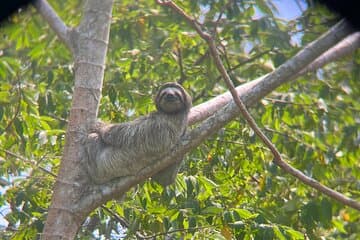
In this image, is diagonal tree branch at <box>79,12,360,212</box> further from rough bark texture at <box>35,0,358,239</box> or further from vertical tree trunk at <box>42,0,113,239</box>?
vertical tree trunk at <box>42,0,113,239</box>

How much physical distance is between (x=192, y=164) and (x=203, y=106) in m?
1.29

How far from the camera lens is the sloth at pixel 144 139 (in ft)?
20.0

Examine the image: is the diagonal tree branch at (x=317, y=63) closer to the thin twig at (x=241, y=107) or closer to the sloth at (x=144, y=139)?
A: the sloth at (x=144, y=139)

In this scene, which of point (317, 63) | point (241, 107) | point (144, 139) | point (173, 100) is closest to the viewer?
point (241, 107)

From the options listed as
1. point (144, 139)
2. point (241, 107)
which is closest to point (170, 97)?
point (144, 139)

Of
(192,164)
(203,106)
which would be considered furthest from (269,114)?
(203,106)

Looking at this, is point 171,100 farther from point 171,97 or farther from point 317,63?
point 317,63

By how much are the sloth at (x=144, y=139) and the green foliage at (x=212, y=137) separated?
0.37 meters

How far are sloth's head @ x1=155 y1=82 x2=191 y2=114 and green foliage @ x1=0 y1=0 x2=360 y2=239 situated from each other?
0.76 meters

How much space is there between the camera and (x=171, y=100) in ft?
21.2

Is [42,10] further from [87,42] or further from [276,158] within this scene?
[276,158]

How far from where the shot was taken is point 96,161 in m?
5.84

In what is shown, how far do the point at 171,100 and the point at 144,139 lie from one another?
54 centimetres

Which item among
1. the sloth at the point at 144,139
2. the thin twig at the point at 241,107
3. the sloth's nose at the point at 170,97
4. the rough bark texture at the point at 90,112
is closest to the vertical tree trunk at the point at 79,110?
the rough bark texture at the point at 90,112
